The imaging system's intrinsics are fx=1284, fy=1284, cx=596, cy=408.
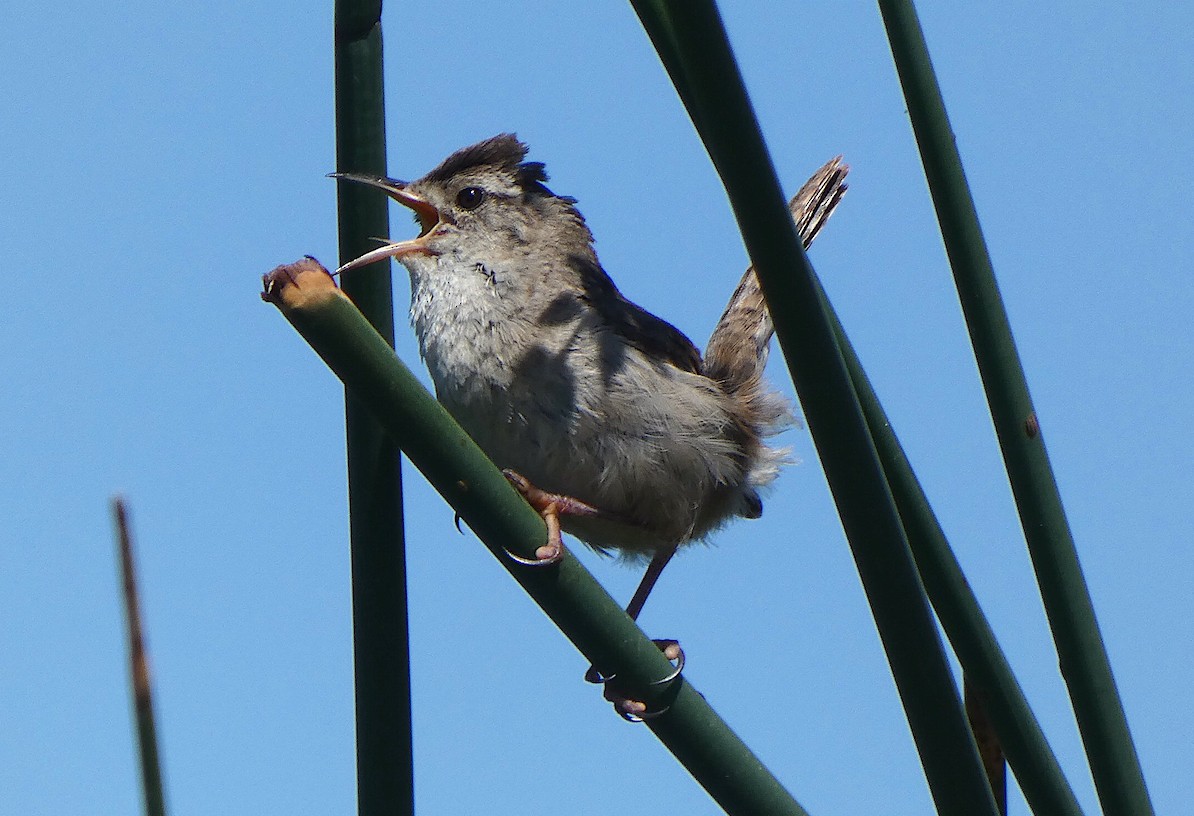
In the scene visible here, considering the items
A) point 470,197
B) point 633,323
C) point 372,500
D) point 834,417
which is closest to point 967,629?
point 834,417

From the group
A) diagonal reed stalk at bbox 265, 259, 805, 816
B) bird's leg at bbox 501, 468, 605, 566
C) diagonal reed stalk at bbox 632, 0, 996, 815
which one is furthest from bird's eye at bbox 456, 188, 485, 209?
diagonal reed stalk at bbox 632, 0, 996, 815

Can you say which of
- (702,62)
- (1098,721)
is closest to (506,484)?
(702,62)

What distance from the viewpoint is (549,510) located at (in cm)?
225

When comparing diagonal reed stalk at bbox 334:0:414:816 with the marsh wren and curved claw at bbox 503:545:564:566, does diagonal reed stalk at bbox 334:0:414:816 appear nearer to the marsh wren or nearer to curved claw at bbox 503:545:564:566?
curved claw at bbox 503:545:564:566

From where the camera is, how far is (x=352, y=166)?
164cm

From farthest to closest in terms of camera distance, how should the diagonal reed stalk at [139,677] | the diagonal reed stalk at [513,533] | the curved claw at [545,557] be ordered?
the curved claw at [545,557], the diagonal reed stalk at [513,533], the diagonal reed stalk at [139,677]

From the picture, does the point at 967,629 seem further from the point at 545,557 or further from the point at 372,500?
the point at 372,500

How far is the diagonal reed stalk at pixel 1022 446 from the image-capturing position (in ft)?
5.08

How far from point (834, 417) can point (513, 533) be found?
376mm

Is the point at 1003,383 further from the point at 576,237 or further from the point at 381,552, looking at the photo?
the point at 576,237

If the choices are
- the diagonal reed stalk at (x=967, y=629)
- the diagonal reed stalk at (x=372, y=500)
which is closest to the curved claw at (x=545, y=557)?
the diagonal reed stalk at (x=372, y=500)

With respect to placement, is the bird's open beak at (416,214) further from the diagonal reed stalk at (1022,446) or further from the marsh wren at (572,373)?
the diagonal reed stalk at (1022,446)

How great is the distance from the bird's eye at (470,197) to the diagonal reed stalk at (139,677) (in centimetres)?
237

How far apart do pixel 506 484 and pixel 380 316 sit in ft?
1.18
